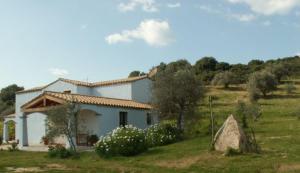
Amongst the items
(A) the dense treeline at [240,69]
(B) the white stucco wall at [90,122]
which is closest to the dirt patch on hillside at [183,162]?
(B) the white stucco wall at [90,122]

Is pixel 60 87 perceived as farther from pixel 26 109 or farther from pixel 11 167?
pixel 11 167

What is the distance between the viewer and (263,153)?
795 inches

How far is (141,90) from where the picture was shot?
38.8 metres

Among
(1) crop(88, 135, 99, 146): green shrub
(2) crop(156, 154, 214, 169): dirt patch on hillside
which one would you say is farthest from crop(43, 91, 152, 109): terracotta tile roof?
(2) crop(156, 154, 214, 169): dirt patch on hillside

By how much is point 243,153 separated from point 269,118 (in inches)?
862

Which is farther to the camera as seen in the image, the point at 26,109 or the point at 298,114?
the point at 298,114

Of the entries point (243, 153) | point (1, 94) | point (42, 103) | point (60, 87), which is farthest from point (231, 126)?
point (1, 94)

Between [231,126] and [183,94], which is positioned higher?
[183,94]

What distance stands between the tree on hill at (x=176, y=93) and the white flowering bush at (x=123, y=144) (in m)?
6.66

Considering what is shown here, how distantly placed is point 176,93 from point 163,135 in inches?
144

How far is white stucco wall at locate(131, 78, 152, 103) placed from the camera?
125 ft

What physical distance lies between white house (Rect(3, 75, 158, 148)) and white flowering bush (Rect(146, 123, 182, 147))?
437 centimetres

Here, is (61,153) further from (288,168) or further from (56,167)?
(288,168)

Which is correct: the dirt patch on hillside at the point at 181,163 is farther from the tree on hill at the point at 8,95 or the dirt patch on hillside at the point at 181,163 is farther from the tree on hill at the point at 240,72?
the tree on hill at the point at 8,95
